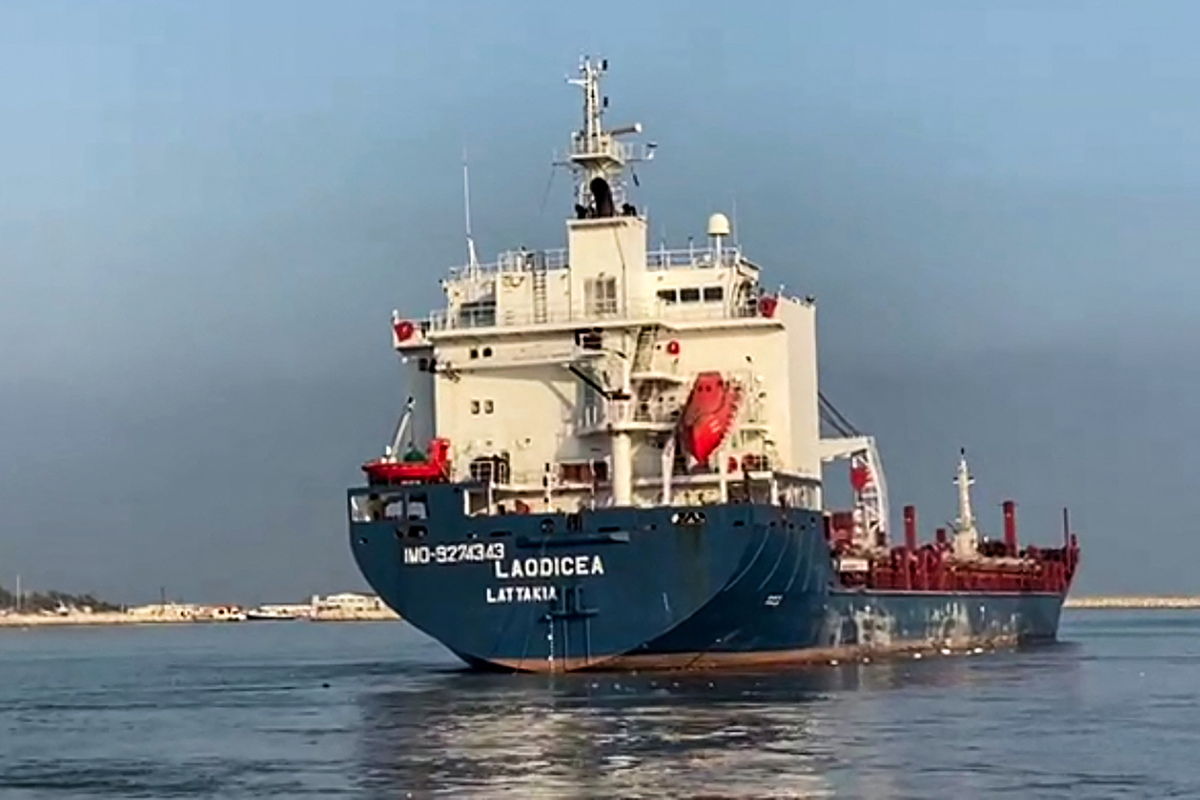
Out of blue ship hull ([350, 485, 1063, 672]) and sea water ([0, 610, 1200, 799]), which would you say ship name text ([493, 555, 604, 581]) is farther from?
sea water ([0, 610, 1200, 799])

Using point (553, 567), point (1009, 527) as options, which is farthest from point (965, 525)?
point (553, 567)

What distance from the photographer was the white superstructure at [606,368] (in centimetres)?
4184

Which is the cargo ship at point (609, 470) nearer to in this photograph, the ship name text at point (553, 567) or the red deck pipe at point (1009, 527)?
the ship name text at point (553, 567)

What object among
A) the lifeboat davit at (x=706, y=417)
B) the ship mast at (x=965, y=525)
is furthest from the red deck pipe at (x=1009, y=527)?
the lifeboat davit at (x=706, y=417)

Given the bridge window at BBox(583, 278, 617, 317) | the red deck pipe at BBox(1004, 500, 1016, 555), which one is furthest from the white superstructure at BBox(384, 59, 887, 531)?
the red deck pipe at BBox(1004, 500, 1016, 555)

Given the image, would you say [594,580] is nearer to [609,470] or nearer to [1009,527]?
[609,470]

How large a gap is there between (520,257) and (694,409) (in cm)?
535

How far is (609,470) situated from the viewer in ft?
137

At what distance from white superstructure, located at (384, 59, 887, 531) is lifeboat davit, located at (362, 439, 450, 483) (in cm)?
65

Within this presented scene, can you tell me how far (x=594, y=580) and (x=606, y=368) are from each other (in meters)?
4.97

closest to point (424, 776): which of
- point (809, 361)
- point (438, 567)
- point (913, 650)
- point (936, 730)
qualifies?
point (936, 730)

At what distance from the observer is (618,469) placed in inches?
1618

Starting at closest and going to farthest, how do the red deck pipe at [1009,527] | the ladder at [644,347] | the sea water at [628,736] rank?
the sea water at [628,736]
the ladder at [644,347]
the red deck pipe at [1009,527]

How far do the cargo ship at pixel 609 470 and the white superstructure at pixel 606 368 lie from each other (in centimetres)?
4
